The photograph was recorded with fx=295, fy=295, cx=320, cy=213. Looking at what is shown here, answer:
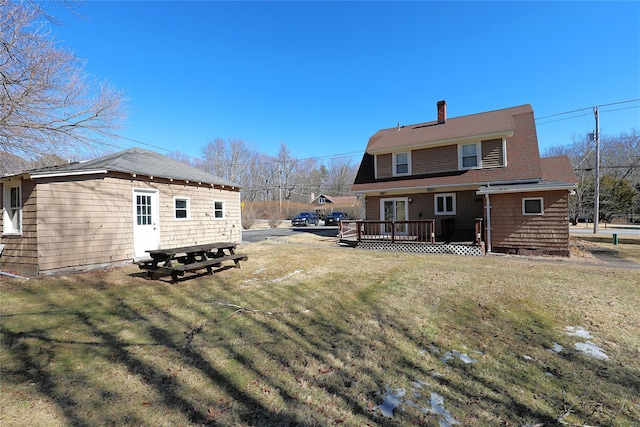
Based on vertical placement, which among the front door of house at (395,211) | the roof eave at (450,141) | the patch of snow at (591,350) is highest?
the roof eave at (450,141)

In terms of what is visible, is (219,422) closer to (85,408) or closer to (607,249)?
(85,408)

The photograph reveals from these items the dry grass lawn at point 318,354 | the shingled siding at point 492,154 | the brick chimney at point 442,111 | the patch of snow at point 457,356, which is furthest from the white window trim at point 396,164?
the patch of snow at point 457,356

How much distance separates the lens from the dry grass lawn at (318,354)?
2.66m

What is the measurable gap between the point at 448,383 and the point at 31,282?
8940 mm

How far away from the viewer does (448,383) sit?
3.17 m

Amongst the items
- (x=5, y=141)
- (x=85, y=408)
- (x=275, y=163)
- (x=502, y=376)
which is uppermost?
(x=275, y=163)

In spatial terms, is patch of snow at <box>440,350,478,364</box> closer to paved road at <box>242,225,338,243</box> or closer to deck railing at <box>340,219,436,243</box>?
deck railing at <box>340,219,436,243</box>

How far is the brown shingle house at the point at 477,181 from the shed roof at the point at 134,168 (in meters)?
8.79

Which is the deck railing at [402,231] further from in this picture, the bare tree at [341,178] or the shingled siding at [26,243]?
the bare tree at [341,178]

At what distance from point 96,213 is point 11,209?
7.26 ft

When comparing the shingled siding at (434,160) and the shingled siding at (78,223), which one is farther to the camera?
the shingled siding at (434,160)

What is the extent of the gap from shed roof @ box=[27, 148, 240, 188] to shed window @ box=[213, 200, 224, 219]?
0.91 m

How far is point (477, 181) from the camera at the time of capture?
548 inches

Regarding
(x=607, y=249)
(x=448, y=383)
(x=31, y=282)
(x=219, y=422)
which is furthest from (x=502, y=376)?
(x=607, y=249)
